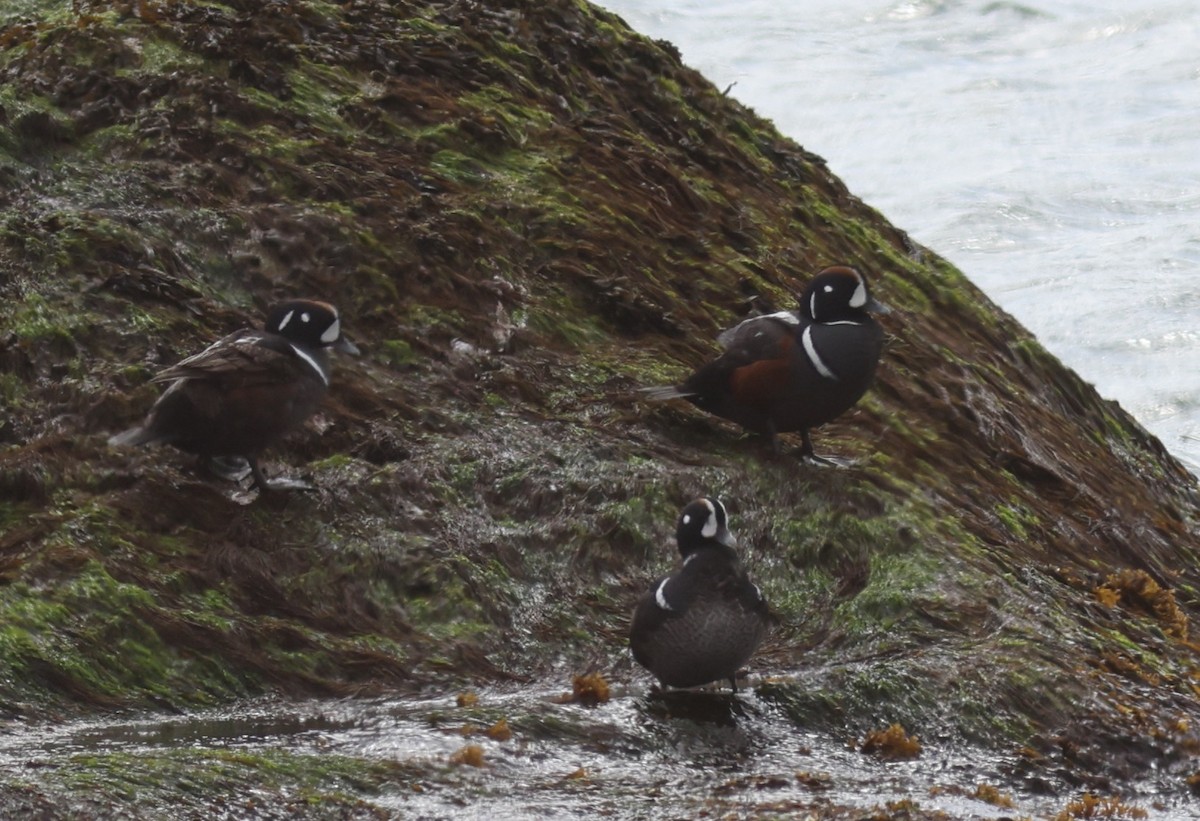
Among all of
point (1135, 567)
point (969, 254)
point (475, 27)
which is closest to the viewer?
point (1135, 567)

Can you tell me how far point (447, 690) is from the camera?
21.3 ft

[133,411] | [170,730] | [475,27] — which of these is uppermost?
[475,27]

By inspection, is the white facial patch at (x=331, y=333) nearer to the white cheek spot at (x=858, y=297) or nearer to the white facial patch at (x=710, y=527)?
the white facial patch at (x=710, y=527)

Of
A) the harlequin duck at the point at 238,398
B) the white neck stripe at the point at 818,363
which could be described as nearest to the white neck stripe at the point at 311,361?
the harlequin duck at the point at 238,398

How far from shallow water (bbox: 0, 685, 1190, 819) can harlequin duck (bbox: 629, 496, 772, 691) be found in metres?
0.19

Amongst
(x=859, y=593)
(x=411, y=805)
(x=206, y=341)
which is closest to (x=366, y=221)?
(x=206, y=341)

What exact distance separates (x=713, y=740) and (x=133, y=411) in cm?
308

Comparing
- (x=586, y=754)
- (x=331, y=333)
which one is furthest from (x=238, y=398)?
(x=586, y=754)

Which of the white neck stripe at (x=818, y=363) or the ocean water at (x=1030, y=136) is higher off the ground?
the ocean water at (x=1030, y=136)

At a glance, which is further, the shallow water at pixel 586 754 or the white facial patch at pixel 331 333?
the white facial patch at pixel 331 333

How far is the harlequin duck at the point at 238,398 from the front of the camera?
689 centimetres

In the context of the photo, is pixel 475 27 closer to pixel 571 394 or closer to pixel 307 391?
pixel 571 394

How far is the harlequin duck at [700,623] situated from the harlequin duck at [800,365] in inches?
55.6

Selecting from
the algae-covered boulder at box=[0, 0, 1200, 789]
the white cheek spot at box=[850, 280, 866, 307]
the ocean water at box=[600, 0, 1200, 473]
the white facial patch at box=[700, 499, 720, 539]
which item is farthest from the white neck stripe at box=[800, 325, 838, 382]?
the ocean water at box=[600, 0, 1200, 473]
